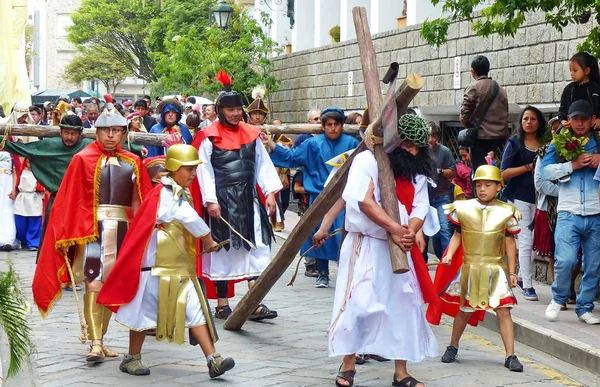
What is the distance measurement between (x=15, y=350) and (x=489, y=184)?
12.5ft

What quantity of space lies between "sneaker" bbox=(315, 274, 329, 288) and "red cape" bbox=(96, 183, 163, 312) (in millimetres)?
4797

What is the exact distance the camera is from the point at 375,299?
7.18m

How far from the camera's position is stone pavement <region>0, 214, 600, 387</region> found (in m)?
7.57

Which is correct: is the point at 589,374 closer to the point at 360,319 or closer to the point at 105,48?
the point at 360,319

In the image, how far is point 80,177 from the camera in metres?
8.48

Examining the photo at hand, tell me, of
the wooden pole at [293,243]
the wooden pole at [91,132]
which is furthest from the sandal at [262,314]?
the wooden pole at [91,132]

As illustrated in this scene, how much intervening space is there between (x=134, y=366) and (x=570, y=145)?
171 inches

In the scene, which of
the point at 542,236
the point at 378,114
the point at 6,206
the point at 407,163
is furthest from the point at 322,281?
the point at 6,206

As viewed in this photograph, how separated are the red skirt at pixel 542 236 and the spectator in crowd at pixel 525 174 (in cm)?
6

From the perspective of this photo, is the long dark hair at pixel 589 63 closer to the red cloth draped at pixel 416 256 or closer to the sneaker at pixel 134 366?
the red cloth draped at pixel 416 256

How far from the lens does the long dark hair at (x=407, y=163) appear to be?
7172 millimetres

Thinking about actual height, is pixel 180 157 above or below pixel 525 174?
above

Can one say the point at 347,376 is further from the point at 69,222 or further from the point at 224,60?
the point at 224,60

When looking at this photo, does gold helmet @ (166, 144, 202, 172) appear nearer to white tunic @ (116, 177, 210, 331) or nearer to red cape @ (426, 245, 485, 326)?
white tunic @ (116, 177, 210, 331)
